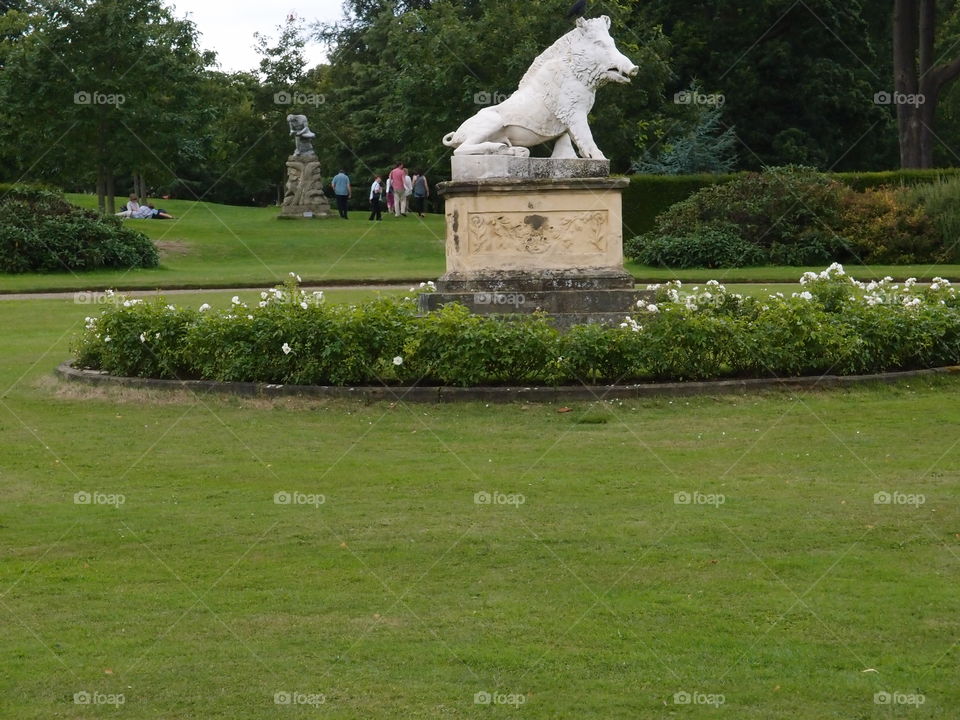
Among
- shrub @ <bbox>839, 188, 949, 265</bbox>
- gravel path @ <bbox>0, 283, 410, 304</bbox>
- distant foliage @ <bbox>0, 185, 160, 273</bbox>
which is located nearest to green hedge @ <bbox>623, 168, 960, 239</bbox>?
shrub @ <bbox>839, 188, 949, 265</bbox>

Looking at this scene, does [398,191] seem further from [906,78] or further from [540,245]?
[540,245]

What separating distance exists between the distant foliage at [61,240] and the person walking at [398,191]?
12.8m

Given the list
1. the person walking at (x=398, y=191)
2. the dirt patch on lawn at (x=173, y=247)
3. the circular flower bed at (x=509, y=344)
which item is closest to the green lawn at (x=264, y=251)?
the dirt patch on lawn at (x=173, y=247)

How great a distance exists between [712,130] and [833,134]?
25.8 ft

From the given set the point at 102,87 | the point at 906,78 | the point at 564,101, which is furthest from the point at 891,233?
the point at 102,87

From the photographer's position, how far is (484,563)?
766 centimetres

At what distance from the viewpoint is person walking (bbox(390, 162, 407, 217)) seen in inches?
1718

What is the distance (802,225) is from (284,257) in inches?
479

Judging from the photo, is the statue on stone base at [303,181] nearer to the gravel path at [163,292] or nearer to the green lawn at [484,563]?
the gravel path at [163,292]

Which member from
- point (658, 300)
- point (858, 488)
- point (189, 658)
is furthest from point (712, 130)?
point (189, 658)

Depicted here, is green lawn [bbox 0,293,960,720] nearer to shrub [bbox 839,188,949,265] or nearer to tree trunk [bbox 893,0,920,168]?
shrub [bbox 839,188,949,265]

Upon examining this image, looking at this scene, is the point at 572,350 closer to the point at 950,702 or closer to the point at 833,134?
the point at 950,702

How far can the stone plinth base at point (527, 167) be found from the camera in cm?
1505

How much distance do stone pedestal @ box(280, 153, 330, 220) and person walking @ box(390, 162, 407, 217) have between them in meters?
2.21
